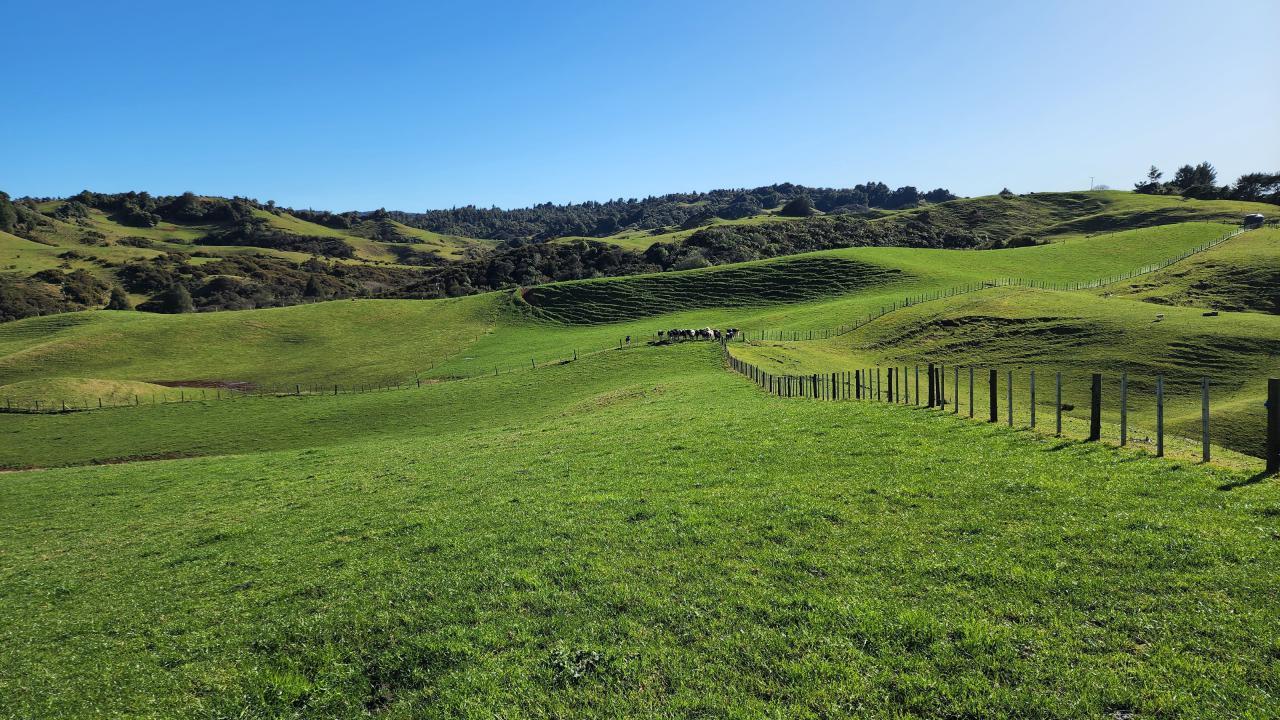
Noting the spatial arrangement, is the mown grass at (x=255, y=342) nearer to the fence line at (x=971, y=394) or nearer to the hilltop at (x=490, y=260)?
the hilltop at (x=490, y=260)

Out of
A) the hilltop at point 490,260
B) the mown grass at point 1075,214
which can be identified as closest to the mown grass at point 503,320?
the hilltop at point 490,260

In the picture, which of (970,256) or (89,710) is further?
(970,256)

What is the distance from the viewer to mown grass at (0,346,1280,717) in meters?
7.76

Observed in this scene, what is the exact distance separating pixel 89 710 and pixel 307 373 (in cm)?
7523

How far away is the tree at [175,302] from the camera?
131250 mm

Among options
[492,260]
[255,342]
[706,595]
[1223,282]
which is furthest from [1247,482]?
[492,260]

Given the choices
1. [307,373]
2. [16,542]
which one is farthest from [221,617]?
[307,373]

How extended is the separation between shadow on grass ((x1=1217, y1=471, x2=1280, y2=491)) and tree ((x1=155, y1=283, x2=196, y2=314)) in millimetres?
158659

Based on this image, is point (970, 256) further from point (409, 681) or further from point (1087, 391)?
point (409, 681)

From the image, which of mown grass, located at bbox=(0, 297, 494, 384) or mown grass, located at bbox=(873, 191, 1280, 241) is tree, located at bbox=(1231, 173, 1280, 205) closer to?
mown grass, located at bbox=(873, 191, 1280, 241)

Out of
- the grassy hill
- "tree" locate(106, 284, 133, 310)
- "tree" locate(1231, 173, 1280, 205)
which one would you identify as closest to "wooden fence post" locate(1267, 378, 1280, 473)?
the grassy hill

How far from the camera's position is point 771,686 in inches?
309

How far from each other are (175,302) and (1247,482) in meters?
162

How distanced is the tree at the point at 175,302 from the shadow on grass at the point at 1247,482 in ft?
521
